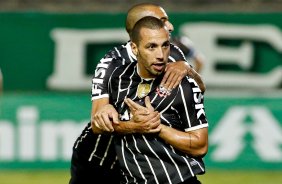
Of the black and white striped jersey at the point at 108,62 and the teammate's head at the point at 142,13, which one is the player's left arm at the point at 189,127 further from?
the teammate's head at the point at 142,13

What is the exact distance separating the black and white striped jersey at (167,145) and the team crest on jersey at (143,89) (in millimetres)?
15

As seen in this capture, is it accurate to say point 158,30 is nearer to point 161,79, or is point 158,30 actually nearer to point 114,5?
point 161,79

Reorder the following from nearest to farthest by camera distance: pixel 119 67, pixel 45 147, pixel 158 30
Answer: pixel 158 30 → pixel 119 67 → pixel 45 147

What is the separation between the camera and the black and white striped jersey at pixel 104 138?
25.7 ft

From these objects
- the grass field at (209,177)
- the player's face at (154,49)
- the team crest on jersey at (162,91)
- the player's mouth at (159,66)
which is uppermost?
the player's face at (154,49)

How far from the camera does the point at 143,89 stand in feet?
23.7

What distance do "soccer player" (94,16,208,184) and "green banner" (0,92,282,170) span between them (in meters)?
7.19

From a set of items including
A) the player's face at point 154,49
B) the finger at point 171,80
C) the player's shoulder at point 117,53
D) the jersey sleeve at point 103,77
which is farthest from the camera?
the player's shoulder at point 117,53

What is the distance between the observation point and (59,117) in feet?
47.8

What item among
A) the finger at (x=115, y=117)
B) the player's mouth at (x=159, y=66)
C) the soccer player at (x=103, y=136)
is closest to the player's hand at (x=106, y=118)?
the finger at (x=115, y=117)

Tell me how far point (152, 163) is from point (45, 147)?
7364mm

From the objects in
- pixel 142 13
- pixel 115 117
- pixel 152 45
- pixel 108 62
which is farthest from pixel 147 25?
pixel 142 13

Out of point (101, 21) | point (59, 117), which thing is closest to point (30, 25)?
point (101, 21)

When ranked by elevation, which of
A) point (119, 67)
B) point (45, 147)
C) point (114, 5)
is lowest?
point (45, 147)
